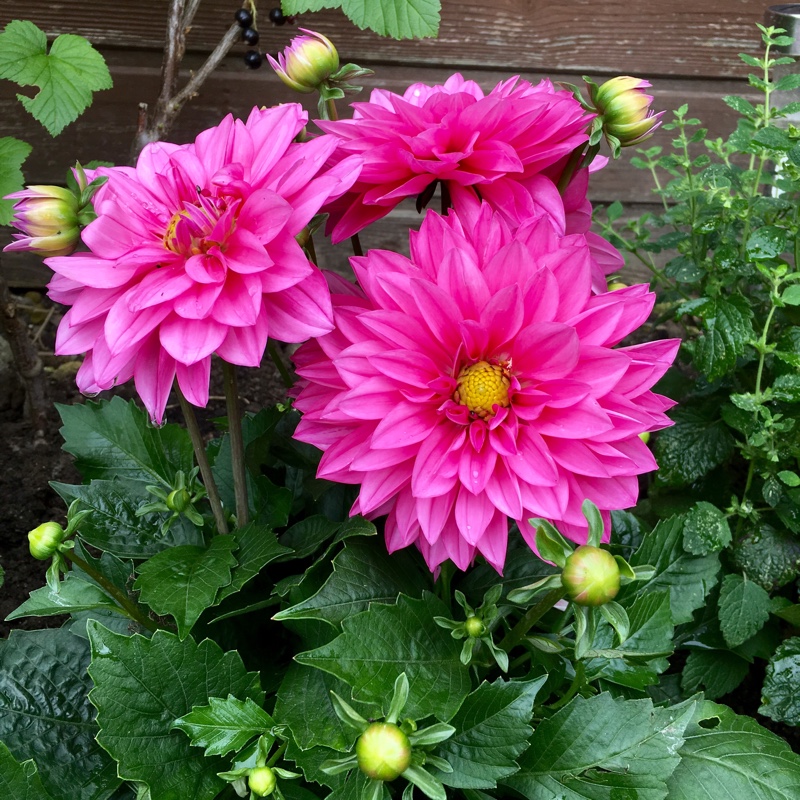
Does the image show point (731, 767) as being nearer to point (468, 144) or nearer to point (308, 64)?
point (468, 144)

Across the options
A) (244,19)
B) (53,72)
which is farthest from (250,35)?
(53,72)

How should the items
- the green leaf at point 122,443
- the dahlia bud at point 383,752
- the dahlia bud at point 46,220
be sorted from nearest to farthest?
1. the dahlia bud at point 383,752
2. the dahlia bud at point 46,220
3. the green leaf at point 122,443

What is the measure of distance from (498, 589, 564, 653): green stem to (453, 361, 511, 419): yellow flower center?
192 millimetres

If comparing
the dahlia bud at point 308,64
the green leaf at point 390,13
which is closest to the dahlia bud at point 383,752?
the dahlia bud at point 308,64

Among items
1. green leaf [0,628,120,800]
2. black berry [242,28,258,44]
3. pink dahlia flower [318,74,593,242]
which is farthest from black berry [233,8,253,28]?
green leaf [0,628,120,800]

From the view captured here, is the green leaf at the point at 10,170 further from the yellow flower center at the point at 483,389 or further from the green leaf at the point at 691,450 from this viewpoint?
the green leaf at the point at 691,450

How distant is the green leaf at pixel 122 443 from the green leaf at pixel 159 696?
0.30m

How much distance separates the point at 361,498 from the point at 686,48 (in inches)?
77.2

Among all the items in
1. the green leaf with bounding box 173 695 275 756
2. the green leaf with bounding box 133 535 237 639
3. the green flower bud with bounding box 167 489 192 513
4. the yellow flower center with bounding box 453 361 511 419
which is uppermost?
the yellow flower center with bounding box 453 361 511 419

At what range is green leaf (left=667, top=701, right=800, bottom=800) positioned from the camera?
0.91 metres

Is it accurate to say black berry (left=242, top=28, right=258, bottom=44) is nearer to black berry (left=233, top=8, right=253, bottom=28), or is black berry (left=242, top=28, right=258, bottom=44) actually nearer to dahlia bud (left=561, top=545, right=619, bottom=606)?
black berry (left=233, top=8, right=253, bottom=28)

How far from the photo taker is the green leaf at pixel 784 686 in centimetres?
113

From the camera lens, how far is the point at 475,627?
2.72ft

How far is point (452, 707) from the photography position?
777 mm
